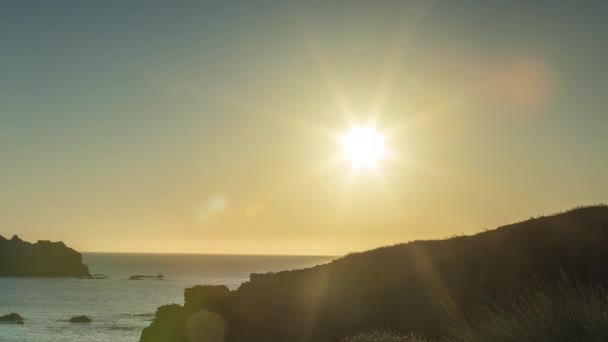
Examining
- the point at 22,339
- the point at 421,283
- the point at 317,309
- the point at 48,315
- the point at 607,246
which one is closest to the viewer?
the point at 607,246

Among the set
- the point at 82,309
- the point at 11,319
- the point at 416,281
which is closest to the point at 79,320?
the point at 11,319

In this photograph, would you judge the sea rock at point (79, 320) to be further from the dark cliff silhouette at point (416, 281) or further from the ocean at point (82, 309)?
the dark cliff silhouette at point (416, 281)

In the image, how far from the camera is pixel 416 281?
115 ft

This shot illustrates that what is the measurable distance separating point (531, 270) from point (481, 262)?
2.82 m

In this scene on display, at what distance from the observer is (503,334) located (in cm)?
1063

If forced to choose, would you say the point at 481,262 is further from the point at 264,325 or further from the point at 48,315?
the point at 48,315

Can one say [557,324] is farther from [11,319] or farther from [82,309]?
[82,309]

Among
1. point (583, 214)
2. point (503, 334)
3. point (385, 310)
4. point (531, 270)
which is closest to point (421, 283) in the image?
point (385, 310)

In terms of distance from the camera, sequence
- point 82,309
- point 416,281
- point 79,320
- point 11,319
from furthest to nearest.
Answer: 1. point 82,309
2. point 11,319
3. point 79,320
4. point 416,281

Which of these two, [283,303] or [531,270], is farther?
[283,303]

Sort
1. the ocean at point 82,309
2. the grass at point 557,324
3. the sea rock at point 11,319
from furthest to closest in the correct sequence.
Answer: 1. the sea rock at point 11,319
2. the ocean at point 82,309
3. the grass at point 557,324

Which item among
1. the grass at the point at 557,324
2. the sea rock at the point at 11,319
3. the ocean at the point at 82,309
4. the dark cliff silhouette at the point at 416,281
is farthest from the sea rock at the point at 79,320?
the grass at the point at 557,324

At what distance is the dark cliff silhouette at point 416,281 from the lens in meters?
30.5

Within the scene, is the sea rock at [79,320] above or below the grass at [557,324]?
above
